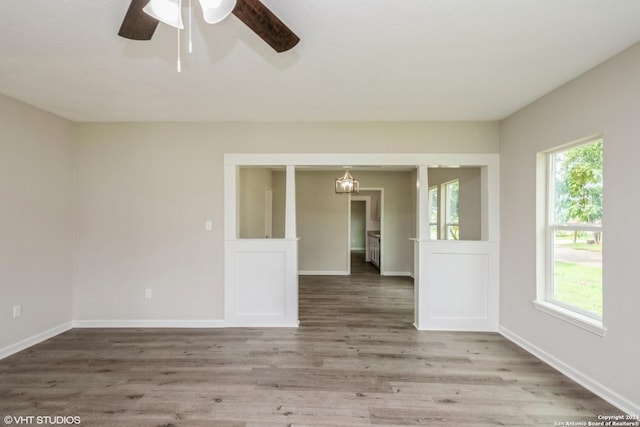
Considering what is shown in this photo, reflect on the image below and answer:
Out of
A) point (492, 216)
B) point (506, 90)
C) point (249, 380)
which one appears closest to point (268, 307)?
point (249, 380)

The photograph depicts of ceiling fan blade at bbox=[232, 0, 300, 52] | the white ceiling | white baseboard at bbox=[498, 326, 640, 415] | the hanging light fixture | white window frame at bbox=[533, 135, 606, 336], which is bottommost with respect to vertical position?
white baseboard at bbox=[498, 326, 640, 415]

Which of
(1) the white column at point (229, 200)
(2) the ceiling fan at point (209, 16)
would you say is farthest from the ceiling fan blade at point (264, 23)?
(1) the white column at point (229, 200)

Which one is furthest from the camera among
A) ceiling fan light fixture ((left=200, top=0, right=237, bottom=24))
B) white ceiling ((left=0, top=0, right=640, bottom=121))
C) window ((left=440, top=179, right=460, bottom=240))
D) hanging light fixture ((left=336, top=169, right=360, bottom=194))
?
hanging light fixture ((left=336, top=169, right=360, bottom=194))

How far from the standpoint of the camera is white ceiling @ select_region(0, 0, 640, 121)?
5.59 feet

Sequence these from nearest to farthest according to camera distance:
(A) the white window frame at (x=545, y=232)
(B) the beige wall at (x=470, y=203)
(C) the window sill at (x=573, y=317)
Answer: (C) the window sill at (x=573, y=317)
(A) the white window frame at (x=545, y=232)
(B) the beige wall at (x=470, y=203)

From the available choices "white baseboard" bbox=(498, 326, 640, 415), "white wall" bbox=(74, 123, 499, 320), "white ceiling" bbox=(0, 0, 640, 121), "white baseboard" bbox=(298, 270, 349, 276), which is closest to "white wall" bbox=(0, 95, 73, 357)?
"white wall" bbox=(74, 123, 499, 320)

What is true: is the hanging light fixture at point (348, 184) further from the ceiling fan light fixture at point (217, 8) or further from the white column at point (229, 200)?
the ceiling fan light fixture at point (217, 8)

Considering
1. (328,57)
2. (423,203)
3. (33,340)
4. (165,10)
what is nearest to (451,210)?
(423,203)

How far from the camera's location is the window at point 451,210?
16.5 ft

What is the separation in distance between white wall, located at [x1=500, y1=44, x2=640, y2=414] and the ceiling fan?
2.33 metres

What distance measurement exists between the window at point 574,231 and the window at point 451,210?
1895 mm

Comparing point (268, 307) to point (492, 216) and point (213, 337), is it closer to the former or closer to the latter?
point (213, 337)

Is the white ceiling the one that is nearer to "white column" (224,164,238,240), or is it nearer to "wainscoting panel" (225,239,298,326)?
"white column" (224,164,238,240)

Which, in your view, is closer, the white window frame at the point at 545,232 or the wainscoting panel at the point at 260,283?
the white window frame at the point at 545,232
